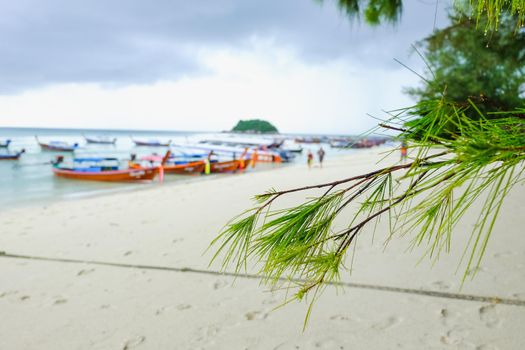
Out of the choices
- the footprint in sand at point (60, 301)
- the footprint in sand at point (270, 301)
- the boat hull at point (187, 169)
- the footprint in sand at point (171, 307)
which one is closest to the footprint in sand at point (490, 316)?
the footprint in sand at point (270, 301)

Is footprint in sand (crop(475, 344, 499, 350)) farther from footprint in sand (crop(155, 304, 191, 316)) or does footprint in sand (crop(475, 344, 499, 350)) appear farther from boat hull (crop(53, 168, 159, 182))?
boat hull (crop(53, 168, 159, 182))

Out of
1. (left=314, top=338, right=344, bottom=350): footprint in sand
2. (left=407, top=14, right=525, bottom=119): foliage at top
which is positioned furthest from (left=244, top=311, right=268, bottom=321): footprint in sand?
(left=407, top=14, right=525, bottom=119): foliage at top

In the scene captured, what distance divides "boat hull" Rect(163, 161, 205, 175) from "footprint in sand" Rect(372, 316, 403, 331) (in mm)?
17323

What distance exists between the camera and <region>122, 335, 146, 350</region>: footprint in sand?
236cm

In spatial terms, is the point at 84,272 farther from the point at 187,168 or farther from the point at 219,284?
the point at 187,168

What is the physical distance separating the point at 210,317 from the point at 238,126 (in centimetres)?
19288

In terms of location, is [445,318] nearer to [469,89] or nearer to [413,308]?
[413,308]

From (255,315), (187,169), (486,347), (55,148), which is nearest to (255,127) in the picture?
(55,148)

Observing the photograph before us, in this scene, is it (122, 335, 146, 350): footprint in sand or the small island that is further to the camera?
the small island

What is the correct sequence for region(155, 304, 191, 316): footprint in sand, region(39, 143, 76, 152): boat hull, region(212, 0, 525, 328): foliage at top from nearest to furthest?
region(212, 0, 525, 328): foliage at top → region(155, 304, 191, 316): footprint in sand → region(39, 143, 76, 152): boat hull

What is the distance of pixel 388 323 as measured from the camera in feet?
7.98

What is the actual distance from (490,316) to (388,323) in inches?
26.9

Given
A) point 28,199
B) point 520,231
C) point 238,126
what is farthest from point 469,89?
point 238,126

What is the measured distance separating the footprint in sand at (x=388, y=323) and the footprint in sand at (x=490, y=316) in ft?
1.75
